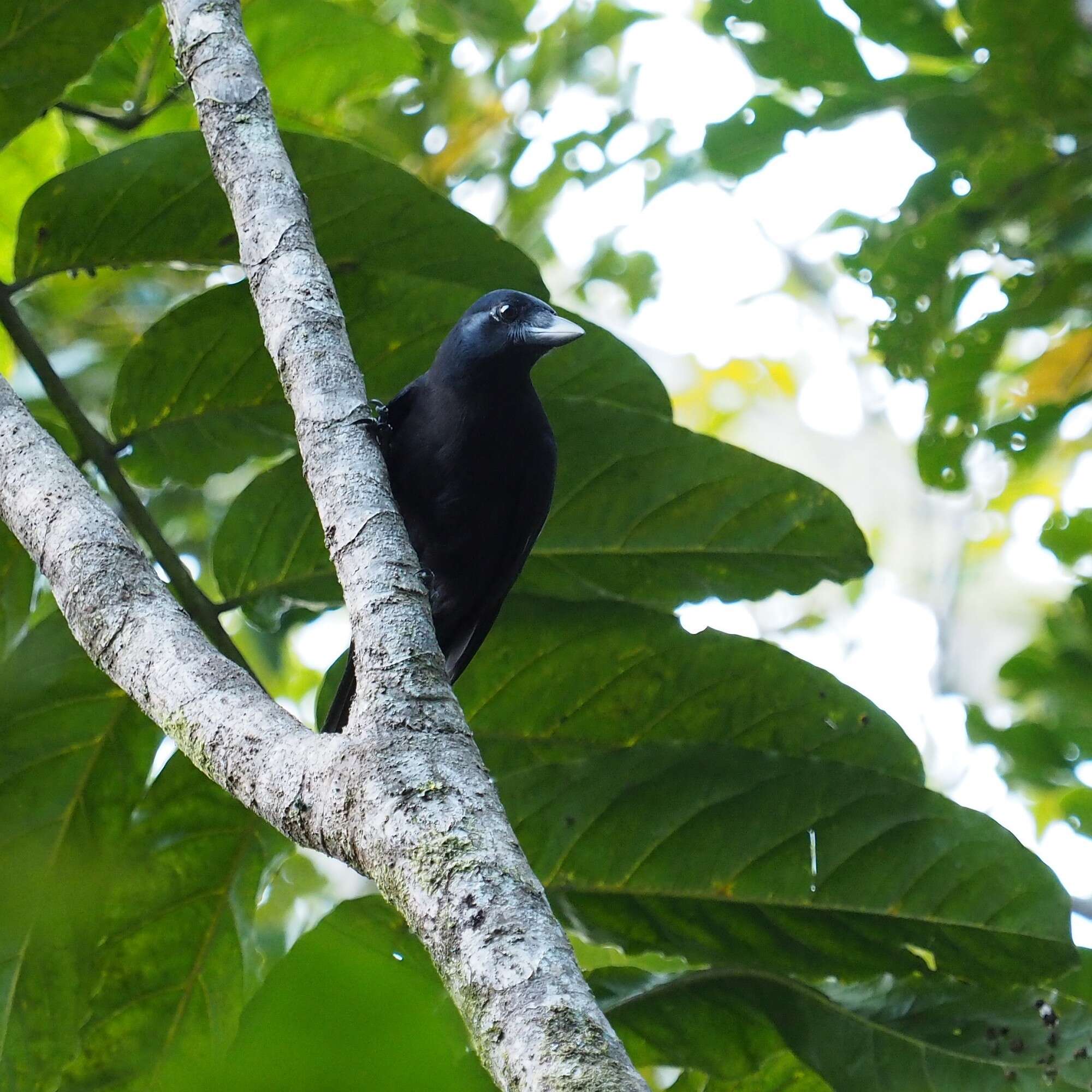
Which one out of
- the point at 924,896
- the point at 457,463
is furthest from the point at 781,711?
the point at 457,463

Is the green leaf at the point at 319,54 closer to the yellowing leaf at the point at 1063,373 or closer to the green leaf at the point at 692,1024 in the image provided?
the yellowing leaf at the point at 1063,373

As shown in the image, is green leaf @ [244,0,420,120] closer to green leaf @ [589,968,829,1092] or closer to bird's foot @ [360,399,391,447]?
bird's foot @ [360,399,391,447]

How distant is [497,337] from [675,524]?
638mm

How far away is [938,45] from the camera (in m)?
3.10

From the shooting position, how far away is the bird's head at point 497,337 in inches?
106

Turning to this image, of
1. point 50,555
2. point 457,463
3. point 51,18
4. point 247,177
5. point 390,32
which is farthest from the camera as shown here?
point 390,32

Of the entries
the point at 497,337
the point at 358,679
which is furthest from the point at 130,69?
the point at 358,679

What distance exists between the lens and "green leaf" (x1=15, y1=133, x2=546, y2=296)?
2.35m

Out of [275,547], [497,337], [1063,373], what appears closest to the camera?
[275,547]

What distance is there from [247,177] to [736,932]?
5.00 ft

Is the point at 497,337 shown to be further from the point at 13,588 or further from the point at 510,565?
the point at 13,588

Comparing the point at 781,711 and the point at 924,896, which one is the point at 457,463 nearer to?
the point at 781,711

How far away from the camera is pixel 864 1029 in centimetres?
216

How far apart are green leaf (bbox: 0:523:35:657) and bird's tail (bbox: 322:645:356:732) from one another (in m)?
0.63
